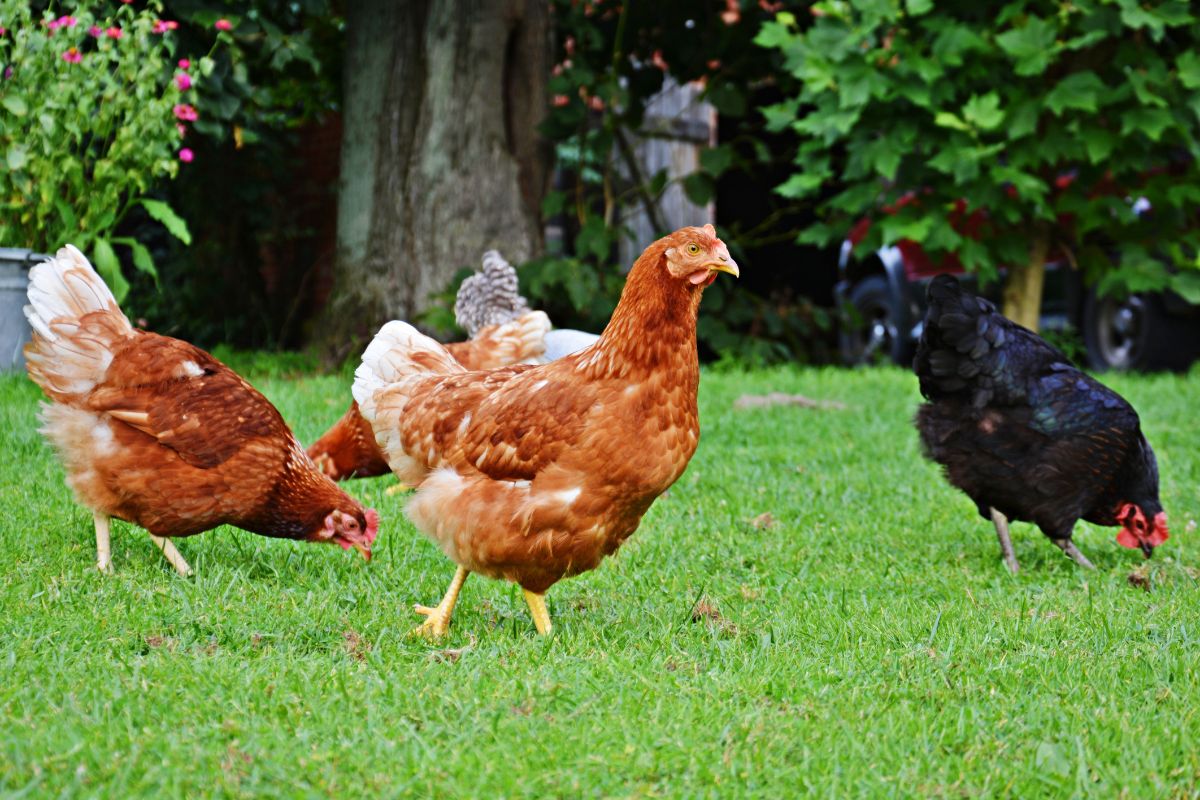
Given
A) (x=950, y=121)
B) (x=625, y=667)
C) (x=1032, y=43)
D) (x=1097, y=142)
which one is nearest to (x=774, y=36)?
(x=950, y=121)

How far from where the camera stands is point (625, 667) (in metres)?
3.33

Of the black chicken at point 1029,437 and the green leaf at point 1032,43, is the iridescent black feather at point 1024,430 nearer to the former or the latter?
the black chicken at point 1029,437

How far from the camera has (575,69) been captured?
10062mm

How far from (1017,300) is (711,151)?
2749 millimetres

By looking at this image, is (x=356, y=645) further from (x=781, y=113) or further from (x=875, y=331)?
(x=875, y=331)

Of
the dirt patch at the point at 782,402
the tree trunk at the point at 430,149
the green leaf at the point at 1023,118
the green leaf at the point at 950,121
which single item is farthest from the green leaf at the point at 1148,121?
the tree trunk at the point at 430,149

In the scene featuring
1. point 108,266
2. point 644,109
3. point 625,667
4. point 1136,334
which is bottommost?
point 625,667

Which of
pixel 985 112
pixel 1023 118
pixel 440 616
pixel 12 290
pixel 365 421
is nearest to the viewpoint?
pixel 440 616

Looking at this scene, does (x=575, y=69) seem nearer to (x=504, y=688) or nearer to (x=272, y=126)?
(x=272, y=126)

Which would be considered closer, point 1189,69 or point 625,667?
point 625,667

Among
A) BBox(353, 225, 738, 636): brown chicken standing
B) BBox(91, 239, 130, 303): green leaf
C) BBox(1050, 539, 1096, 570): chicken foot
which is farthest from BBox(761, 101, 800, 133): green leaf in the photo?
BBox(353, 225, 738, 636): brown chicken standing

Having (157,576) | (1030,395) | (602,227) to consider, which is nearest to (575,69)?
(602,227)

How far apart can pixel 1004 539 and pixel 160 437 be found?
331 cm

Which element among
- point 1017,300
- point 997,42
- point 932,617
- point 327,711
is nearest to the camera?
point 327,711
